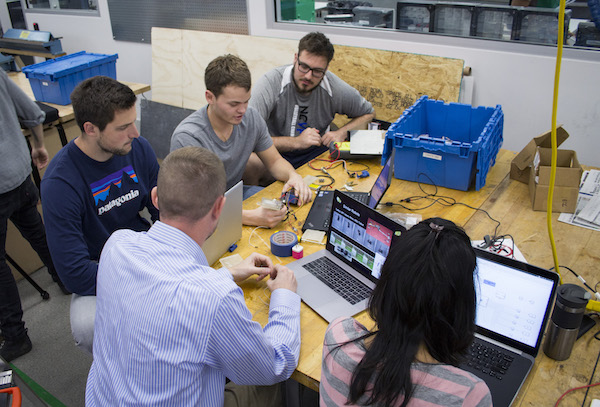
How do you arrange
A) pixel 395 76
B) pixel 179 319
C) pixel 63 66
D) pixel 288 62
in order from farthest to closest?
1. pixel 288 62
2. pixel 63 66
3. pixel 395 76
4. pixel 179 319

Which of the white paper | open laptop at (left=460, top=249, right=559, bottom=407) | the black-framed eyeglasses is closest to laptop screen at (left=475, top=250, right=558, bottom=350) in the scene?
open laptop at (left=460, top=249, right=559, bottom=407)

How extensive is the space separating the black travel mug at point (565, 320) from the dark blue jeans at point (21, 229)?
2.46 m

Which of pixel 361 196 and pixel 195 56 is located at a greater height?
pixel 195 56

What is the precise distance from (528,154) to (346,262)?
1171 mm

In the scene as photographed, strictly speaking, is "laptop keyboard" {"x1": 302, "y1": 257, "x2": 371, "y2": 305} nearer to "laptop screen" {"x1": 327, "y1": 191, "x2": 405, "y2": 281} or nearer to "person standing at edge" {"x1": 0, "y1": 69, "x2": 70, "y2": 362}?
"laptop screen" {"x1": 327, "y1": 191, "x2": 405, "y2": 281}

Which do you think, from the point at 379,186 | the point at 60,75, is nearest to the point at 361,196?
the point at 379,186

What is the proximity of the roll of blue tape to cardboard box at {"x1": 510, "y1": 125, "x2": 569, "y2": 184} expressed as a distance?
49.4 inches

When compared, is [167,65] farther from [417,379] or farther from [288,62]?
[417,379]

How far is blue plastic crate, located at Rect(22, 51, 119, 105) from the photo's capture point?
3.46 m

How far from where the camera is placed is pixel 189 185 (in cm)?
128

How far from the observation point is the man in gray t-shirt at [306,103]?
8.82 feet

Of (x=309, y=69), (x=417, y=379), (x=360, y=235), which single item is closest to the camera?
(x=417, y=379)

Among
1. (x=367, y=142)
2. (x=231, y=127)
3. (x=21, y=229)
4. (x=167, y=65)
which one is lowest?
(x=21, y=229)

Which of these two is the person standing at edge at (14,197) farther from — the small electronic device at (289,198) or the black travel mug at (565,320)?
the black travel mug at (565,320)
